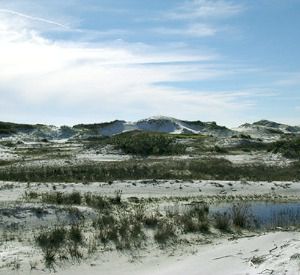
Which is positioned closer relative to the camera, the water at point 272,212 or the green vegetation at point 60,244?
the green vegetation at point 60,244

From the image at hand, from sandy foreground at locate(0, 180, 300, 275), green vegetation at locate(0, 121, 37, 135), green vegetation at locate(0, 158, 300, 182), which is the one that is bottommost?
sandy foreground at locate(0, 180, 300, 275)

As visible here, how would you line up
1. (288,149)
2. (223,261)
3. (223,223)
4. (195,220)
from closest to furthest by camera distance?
(223,261), (223,223), (195,220), (288,149)

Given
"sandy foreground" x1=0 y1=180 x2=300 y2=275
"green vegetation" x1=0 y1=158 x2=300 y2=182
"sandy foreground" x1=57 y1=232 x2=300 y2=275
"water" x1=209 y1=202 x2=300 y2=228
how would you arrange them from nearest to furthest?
"sandy foreground" x1=57 y1=232 x2=300 y2=275 < "sandy foreground" x1=0 y1=180 x2=300 y2=275 < "water" x1=209 y1=202 x2=300 y2=228 < "green vegetation" x1=0 y1=158 x2=300 y2=182

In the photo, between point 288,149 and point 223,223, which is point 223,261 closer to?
point 223,223

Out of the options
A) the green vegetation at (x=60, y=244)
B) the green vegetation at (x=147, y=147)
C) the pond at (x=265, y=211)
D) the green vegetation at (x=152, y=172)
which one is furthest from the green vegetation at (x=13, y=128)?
the green vegetation at (x=60, y=244)

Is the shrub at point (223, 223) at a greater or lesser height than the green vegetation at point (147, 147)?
lesser

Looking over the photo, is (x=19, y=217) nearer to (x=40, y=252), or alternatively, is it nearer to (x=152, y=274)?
(x=40, y=252)

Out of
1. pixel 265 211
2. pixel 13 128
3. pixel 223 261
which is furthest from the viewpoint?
pixel 13 128

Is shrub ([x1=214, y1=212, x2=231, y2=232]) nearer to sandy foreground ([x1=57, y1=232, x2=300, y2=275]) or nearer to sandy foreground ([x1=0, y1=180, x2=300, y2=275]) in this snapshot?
sandy foreground ([x1=0, y1=180, x2=300, y2=275])

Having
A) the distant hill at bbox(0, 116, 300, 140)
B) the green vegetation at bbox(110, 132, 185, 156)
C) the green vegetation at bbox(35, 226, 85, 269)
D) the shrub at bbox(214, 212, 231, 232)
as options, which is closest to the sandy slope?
the green vegetation at bbox(35, 226, 85, 269)

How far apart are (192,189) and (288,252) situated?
1493 cm

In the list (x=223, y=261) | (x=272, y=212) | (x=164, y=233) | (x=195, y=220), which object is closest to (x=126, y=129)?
(x=272, y=212)

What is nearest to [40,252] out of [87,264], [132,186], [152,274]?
[87,264]

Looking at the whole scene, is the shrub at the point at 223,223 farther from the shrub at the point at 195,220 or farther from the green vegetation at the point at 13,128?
the green vegetation at the point at 13,128
